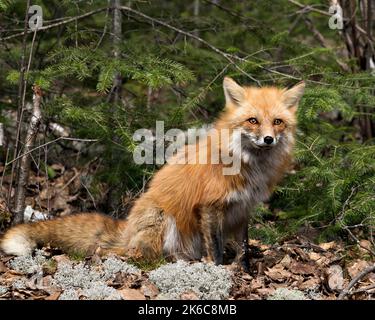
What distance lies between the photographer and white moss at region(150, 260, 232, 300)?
16.3 feet

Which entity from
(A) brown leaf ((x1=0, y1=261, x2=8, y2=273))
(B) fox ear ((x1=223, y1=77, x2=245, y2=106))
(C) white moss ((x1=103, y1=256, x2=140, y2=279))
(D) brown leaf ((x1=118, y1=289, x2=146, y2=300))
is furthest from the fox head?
(A) brown leaf ((x1=0, y1=261, x2=8, y2=273))

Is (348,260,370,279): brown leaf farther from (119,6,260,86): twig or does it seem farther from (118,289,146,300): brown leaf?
(119,6,260,86): twig

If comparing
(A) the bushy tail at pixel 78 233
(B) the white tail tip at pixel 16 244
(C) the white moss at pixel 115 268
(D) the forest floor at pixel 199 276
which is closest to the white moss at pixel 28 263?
(D) the forest floor at pixel 199 276

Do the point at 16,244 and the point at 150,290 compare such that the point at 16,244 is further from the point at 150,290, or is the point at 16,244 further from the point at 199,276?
the point at 199,276

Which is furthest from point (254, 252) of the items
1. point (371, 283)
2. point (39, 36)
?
point (39, 36)

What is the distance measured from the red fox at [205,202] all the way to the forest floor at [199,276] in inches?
9.0

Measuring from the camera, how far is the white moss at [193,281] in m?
4.95

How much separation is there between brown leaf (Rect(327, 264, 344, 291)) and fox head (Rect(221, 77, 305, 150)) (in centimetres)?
127

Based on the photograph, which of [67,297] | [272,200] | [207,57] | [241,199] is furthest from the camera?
[272,200]

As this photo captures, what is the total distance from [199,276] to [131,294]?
61cm

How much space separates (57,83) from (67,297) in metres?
4.01

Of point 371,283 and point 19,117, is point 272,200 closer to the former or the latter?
point 371,283

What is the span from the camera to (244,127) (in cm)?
565

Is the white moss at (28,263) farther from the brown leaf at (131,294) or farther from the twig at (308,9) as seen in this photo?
the twig at (308,9)
